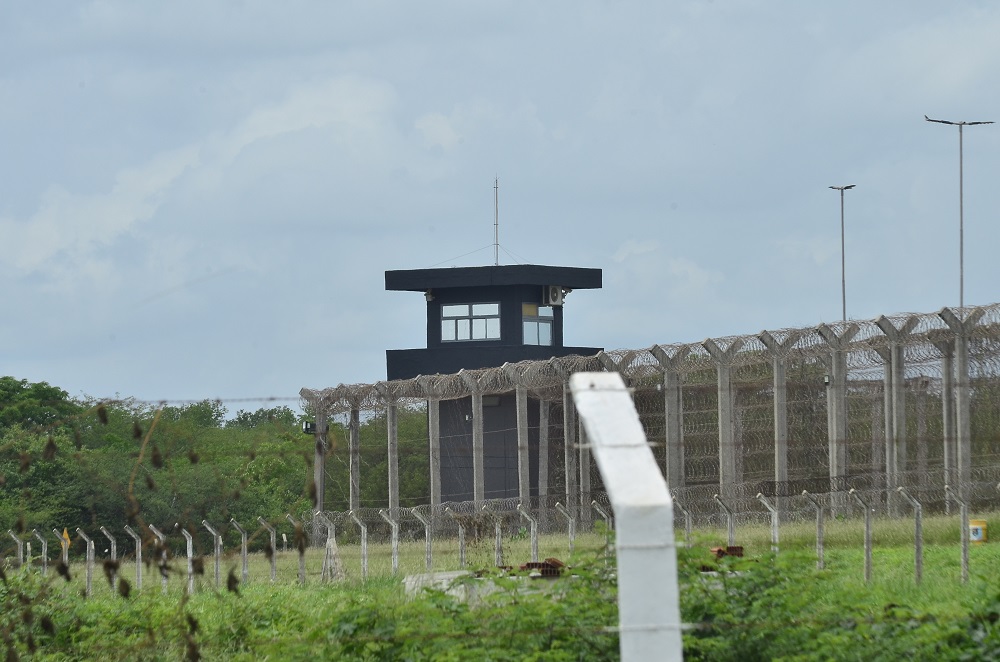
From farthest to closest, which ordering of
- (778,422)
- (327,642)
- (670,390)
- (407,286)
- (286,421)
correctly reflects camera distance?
(286,421)
(407,286)
(670,390)
(778,422)
(327,642)

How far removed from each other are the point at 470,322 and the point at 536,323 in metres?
1.96

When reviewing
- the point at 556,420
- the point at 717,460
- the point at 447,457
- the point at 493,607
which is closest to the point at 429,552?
the point at 493,607

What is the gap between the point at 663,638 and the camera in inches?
241

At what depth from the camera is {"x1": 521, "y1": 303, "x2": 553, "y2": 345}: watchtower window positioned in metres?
43.7

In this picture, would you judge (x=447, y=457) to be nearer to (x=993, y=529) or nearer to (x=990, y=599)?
(x=993, y=529)

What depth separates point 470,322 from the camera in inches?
1721

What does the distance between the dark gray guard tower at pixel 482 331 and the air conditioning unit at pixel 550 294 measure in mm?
29

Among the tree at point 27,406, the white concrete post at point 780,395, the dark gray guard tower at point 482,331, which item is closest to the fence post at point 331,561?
the white concrete post at point 780,395

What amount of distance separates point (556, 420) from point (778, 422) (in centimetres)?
1356

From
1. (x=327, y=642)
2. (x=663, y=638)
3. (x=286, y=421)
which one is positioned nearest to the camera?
(x=663, y=638)

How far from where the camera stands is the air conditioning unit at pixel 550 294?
44031 mm

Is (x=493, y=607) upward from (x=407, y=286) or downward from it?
downward

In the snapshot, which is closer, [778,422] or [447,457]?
[778,422]

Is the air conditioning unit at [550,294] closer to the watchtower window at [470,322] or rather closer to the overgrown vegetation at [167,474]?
the watchtower window at [470,322]
